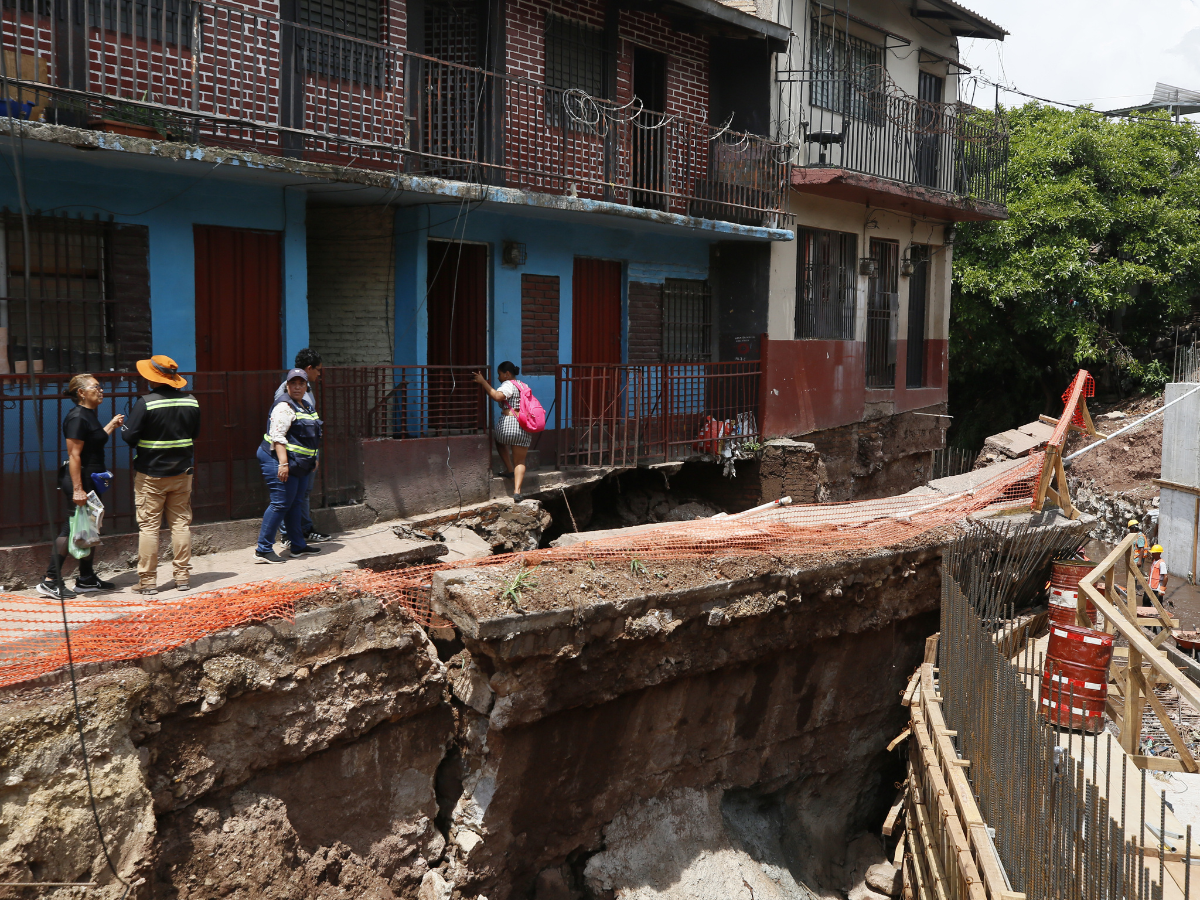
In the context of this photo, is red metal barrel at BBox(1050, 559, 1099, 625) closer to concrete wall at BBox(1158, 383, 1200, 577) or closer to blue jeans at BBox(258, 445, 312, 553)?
blue jeans at BBox(258, 445, 312, 553)

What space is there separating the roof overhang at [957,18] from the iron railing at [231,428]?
419 inches

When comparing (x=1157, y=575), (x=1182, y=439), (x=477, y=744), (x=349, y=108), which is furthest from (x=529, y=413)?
(x=1182, y=439)

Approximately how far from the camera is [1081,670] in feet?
25.6

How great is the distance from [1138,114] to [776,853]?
21918 mm

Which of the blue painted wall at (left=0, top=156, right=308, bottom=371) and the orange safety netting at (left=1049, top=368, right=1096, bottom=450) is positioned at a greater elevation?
the blue painted wall at (left=0, top=156, right=308, bottom=371)

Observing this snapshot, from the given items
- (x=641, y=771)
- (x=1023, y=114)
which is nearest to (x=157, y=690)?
(x=641, y=771)

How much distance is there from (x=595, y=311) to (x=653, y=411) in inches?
60.8

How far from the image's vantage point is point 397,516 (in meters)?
9.69

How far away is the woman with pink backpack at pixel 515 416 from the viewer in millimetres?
10445

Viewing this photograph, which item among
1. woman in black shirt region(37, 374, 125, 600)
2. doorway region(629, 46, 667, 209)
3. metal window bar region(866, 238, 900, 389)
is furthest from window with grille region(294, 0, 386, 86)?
metal window bar region(866, 238, 900, 389)

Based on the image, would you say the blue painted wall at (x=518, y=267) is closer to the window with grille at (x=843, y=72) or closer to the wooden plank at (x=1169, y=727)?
the window with grille at (x=843, y=72)

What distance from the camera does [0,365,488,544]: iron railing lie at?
7199 mm

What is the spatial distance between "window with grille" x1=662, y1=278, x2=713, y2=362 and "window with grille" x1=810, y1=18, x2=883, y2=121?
3.23 metres

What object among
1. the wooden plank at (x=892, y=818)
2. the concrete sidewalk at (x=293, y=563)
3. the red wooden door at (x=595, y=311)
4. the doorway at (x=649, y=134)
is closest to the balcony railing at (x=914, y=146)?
the doorway at (x=649, y=134)
